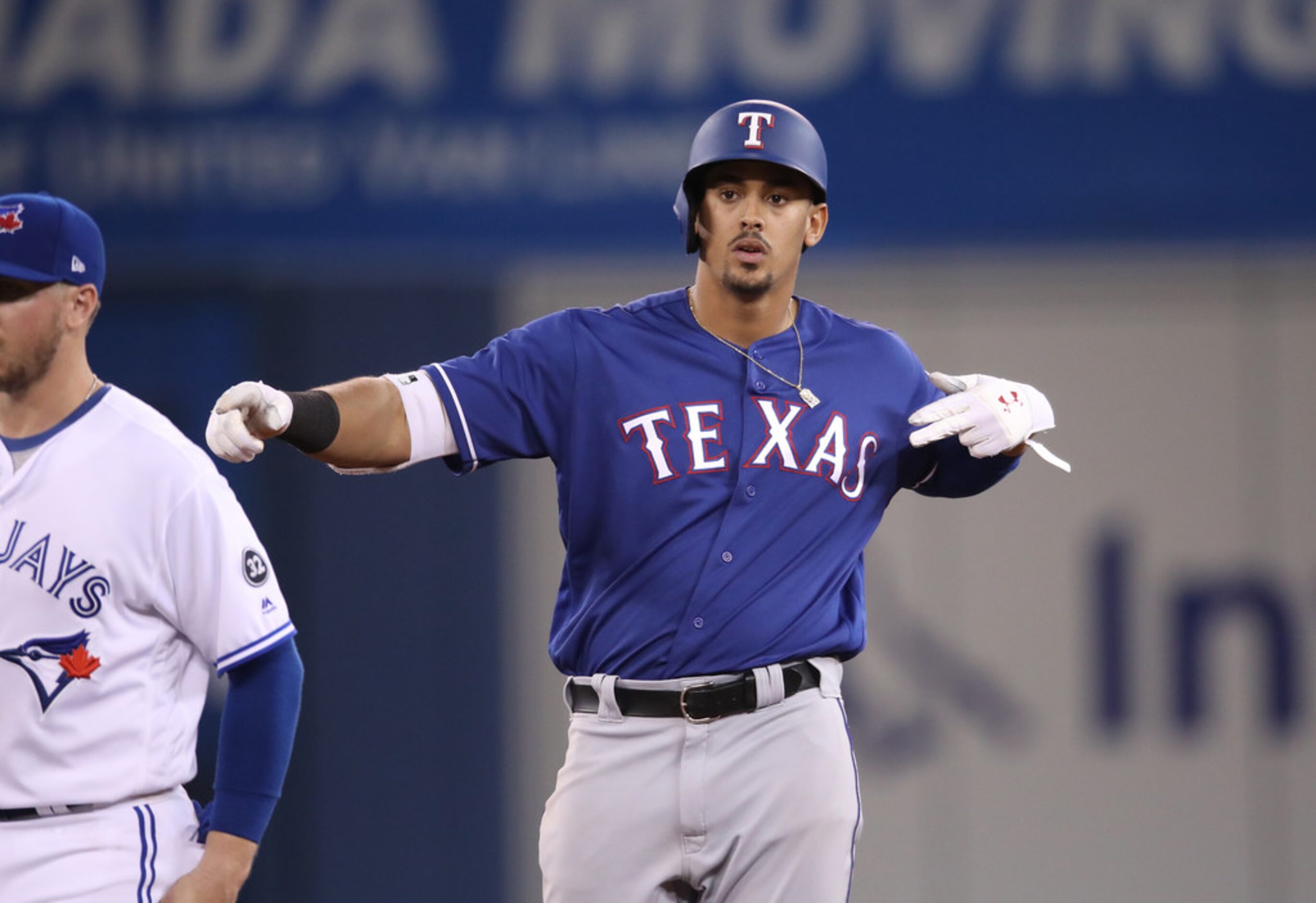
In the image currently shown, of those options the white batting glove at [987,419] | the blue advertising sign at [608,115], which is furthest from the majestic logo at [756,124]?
the blue advertising sign at [608,115]

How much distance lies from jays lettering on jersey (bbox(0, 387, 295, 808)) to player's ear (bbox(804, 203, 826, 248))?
1.09 meters

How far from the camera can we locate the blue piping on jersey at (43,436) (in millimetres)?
2756

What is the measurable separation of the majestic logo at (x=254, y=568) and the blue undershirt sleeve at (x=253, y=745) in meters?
0.11

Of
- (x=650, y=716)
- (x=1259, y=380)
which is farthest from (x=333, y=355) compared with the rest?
(x=650, y=716)

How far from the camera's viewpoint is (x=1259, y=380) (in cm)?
609

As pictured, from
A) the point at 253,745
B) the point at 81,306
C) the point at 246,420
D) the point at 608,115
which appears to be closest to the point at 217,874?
the point at 253,745

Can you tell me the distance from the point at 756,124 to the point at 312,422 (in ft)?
3.00

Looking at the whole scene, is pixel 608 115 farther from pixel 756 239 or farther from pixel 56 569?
pixel 56 569

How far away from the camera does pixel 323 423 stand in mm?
2699

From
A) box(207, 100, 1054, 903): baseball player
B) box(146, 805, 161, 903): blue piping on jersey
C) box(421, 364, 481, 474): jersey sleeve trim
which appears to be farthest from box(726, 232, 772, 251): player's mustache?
box(146, 805, 161, 903): blue piping on jersey

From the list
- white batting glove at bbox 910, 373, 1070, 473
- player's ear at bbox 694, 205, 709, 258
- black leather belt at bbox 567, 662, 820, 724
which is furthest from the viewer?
player's ear at bbox 694, 205, 709, 258

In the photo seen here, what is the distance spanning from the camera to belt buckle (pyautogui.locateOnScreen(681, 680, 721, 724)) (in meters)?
2.85

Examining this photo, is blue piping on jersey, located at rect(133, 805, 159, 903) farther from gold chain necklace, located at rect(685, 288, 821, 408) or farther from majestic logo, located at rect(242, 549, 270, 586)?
gold chain necklace, located at rect(685, 288, 821, 408)

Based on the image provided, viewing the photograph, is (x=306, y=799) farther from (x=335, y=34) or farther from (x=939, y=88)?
(x=939, y=88)
